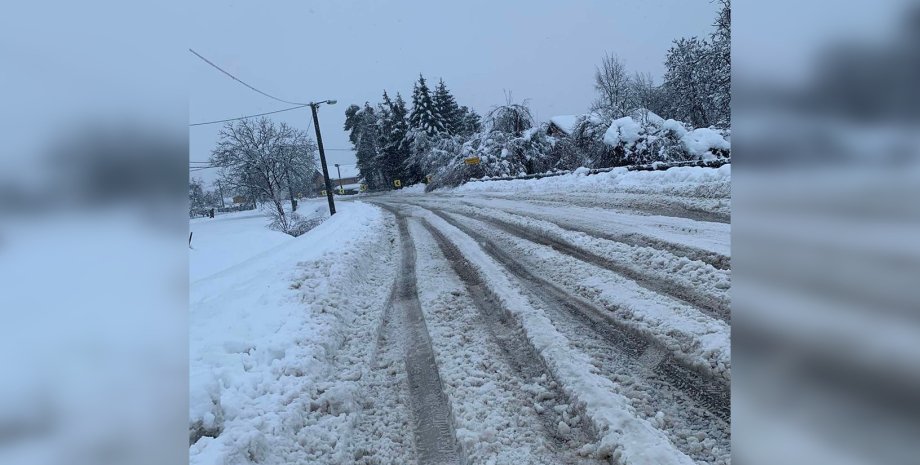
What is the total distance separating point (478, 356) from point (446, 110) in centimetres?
5171

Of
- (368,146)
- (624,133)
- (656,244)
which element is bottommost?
(656,244)

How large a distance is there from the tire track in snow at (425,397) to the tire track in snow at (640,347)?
1.56 m

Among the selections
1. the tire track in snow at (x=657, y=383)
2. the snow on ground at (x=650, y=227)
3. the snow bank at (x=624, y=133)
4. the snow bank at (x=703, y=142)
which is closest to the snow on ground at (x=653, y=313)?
the tire track in snow at (x=657, y=383)

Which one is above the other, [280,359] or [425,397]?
[280,359]

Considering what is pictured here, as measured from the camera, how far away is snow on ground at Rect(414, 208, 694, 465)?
2676 millimetres

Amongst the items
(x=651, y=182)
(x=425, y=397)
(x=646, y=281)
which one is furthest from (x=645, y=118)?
(x=425, y=397)

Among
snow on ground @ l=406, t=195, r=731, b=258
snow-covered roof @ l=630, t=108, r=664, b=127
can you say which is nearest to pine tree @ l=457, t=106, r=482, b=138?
snow-covered roof @ l=630, t=108, r=664, b=127

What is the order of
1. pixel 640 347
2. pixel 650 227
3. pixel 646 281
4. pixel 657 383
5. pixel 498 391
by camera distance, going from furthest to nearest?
pixel 650 227
pixel 646 281
pixel 640 347
pixel 498 391
pixel 657 383

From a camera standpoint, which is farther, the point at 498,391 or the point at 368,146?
the point at 368,146

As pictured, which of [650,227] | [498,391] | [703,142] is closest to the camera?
[498,391]

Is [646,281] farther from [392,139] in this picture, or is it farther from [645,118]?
[392,139]

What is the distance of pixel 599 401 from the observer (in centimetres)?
322
